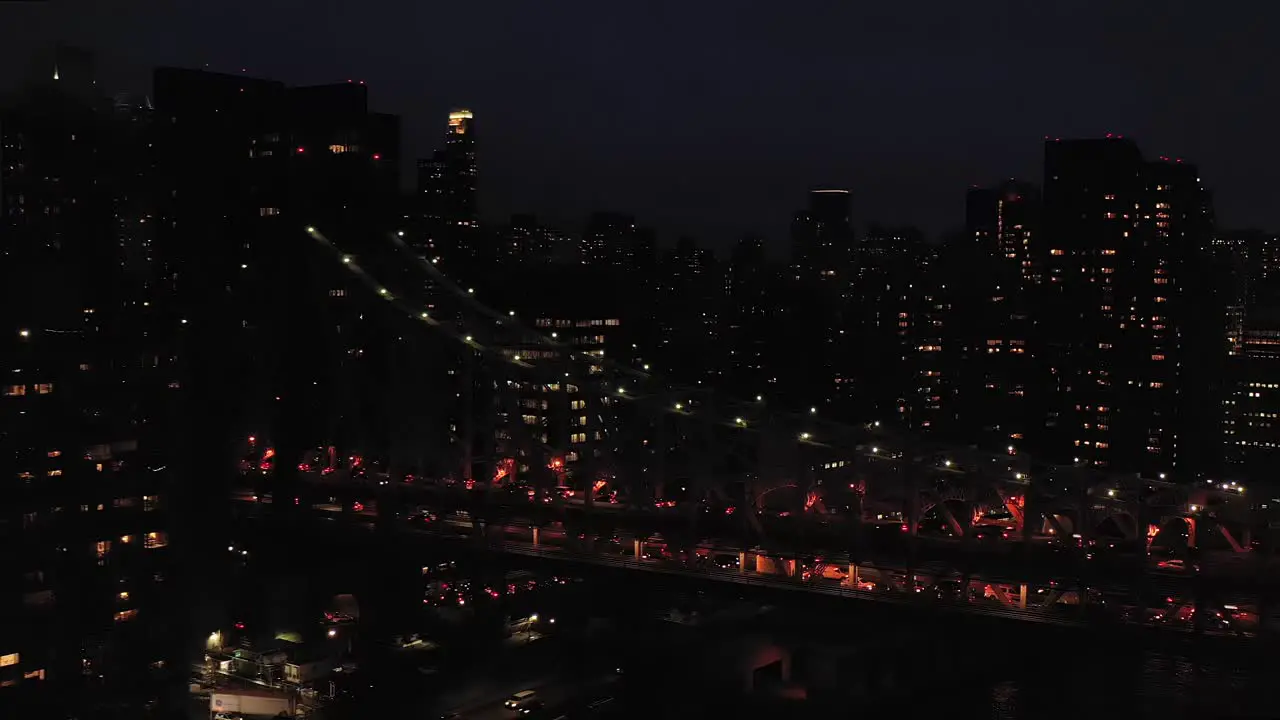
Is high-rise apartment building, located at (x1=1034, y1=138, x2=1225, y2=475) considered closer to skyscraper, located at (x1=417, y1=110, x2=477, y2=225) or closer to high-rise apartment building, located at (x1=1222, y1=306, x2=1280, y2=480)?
high-rise apartment building, located at (x1=1222, y1=306, x2=1280, y2=480)

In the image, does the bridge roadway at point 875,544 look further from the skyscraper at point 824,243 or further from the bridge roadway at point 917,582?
the skyscraper at point 824,243

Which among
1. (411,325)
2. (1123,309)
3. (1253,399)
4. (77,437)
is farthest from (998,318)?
(77,437)

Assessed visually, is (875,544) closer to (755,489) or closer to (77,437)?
(755,489)

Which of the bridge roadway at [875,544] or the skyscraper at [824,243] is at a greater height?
the skyscraper at [824,243]

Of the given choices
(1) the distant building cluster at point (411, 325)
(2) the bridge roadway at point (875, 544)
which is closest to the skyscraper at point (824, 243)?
(1) the distant building cluster at point (411, 325)

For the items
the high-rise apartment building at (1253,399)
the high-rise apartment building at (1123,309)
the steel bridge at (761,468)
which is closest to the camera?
the steel bridge at (761,468)

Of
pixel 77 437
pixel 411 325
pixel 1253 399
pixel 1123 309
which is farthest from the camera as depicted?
pixel 1123 309
